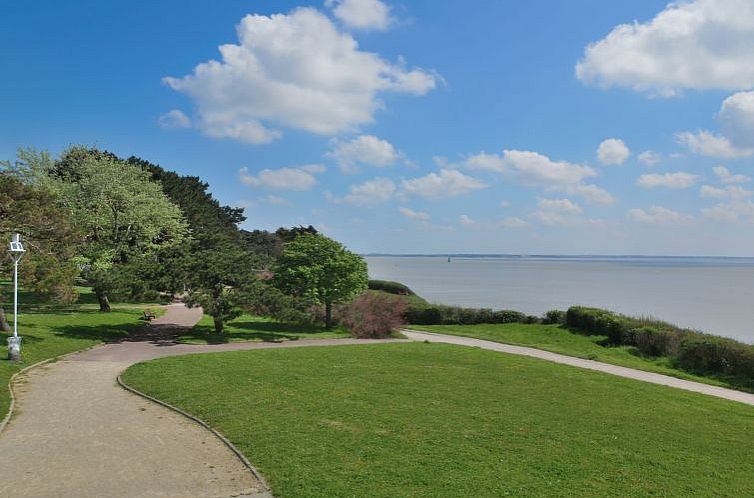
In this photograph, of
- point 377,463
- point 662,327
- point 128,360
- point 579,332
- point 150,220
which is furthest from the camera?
point 150,220

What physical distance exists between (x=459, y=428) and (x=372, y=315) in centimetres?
1767

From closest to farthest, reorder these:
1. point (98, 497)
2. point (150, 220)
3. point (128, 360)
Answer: point (98, 497) < point (128, 360) < point (150, 220)

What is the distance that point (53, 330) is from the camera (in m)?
21.2

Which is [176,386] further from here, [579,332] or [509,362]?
[579,332]

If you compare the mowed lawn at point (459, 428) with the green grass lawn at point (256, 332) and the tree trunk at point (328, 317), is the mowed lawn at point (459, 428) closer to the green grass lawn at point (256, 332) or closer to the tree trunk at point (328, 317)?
the green grass lawn at point (256, 332)

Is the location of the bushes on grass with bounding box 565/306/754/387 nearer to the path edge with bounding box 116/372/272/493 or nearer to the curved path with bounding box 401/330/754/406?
the curved path with bounding box 401/330/754/406

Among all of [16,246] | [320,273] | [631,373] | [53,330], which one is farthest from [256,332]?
[631,373]

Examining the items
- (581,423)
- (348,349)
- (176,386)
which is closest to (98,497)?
(176,386)

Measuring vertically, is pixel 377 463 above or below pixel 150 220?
below

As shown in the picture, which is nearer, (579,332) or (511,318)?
(579,332)

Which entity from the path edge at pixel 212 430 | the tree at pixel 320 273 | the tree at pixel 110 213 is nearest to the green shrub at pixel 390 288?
the tree at pixel 320 273

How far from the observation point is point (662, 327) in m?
25.0

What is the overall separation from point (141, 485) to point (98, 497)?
22.4 inches

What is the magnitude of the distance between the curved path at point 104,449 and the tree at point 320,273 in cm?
1467
